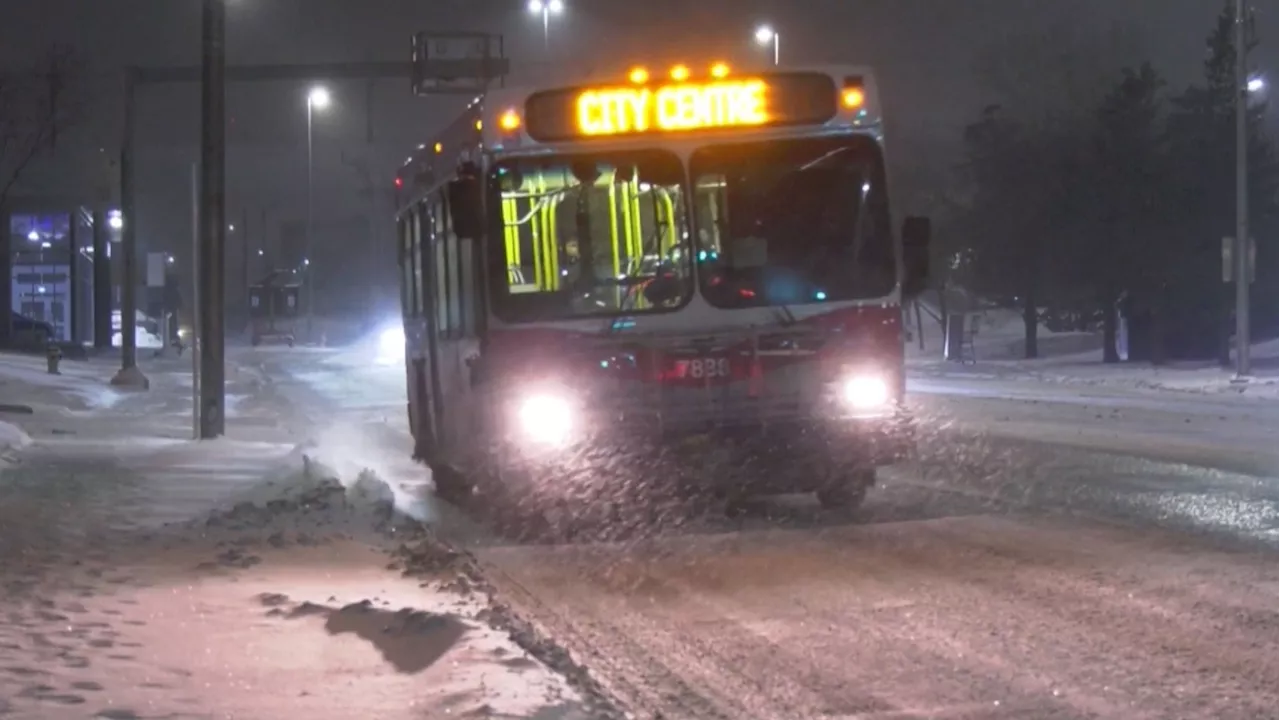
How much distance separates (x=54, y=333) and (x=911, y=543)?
54125 mm

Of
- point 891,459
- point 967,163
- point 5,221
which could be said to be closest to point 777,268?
point 891,459

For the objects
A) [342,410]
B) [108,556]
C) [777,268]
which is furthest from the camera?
[342,410]

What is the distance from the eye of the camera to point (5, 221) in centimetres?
5650

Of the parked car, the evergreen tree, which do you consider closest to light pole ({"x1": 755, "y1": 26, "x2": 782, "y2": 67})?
the evergreen tree

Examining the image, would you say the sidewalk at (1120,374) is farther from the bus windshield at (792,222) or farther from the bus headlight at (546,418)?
the bus headlight at (546,418)

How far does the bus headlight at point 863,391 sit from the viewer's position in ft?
40.2

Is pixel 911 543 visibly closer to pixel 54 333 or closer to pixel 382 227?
pixel 54 333

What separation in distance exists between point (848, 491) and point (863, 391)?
56.4 inches

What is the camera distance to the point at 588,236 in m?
12.2

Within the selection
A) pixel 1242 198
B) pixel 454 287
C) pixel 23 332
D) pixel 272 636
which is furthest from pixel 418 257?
pixel 23 332

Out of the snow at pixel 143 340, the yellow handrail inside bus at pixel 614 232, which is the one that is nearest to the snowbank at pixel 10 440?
the yellow handrail inside bus at pixel 614 232

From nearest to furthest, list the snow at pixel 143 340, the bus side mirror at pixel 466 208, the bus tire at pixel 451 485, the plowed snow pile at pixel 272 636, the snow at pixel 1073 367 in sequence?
the plowed snow pile at pixel 272 636 < the bus side mirror at pixel 466 208 < the bus tire at pixel 451 485 < the snow at pixel 1073 367 < the snow at pixel 143 340

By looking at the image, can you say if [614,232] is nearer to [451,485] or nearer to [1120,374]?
[451,485]

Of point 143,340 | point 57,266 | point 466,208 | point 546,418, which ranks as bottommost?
point 143,340
